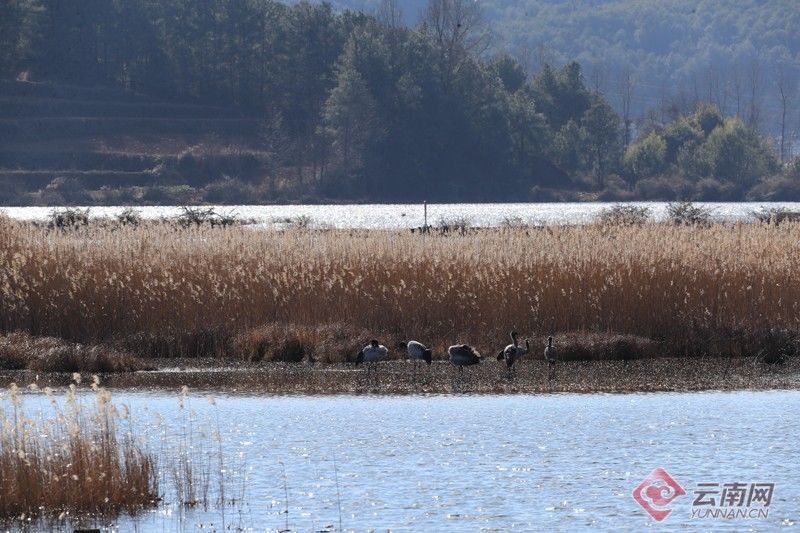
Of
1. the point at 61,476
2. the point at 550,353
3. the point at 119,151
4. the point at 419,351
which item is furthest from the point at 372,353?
→ the point at 119,151

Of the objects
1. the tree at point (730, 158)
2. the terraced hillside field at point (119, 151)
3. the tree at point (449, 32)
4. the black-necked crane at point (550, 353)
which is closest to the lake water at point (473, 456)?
the black-necked crane at point (550, 353)

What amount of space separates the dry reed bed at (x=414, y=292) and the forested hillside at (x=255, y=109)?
111 metres

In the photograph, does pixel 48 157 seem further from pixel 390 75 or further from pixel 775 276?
pixel 775 276

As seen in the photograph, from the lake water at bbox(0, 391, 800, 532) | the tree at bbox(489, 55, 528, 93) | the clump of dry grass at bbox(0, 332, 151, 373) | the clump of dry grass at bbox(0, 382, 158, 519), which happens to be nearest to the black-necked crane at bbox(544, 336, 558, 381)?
the lake water at bbox(0, 391, 800, 532)

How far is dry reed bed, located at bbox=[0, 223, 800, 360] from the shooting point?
2852cm

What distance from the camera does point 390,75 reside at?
15200cm

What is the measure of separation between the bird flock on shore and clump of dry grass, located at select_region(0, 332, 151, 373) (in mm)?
4387

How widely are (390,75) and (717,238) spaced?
122 meters

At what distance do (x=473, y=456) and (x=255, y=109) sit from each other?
144 metres

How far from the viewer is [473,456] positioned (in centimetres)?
1905

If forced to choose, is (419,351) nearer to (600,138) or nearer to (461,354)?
(461,354)

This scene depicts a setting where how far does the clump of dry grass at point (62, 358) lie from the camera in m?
27.4

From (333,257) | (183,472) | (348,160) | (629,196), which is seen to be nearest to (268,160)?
(348,160)

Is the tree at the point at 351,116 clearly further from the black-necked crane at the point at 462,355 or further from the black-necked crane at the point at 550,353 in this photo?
the black-necked crane at the point at 462,355
